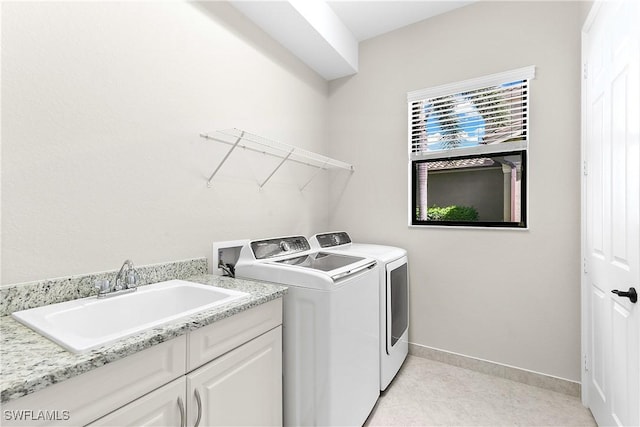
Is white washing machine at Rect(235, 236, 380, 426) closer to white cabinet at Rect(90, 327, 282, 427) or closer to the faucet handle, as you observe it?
white cabinet at Rect(90, 327, 282, 427)

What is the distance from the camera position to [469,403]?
1923mm

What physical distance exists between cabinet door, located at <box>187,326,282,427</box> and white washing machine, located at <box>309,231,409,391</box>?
2.71 feet

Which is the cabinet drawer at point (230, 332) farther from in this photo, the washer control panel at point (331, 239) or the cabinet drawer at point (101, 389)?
the washer control panel at point (331, 239)

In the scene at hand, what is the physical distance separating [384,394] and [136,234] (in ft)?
6.12

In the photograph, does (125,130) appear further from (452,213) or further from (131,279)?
(452,213)

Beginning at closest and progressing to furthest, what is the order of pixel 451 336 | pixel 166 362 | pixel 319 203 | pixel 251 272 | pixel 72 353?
pixel 72 353 → pixel 166 362 → pixel 251 272 → pixel 451 336 → pixel 319 203

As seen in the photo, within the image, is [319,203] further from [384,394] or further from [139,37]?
[139,37]

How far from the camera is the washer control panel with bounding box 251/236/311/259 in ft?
5.86

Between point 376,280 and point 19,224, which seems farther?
point 376,280

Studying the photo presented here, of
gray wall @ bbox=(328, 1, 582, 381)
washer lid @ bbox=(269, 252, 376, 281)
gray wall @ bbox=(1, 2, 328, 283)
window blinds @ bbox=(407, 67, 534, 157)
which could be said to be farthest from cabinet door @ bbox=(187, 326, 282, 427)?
window blinds @ bbox=(407, 67, 534, 157)

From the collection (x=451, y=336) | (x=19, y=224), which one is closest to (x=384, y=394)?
(x=451, y=336)

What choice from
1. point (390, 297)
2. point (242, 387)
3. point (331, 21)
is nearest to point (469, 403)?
point (390, 297)

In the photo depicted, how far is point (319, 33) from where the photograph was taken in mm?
2229

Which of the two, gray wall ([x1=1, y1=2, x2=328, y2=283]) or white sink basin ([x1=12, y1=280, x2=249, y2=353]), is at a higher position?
→ gray wall ([x1=1, y1=2, x2=328, y2=283])
